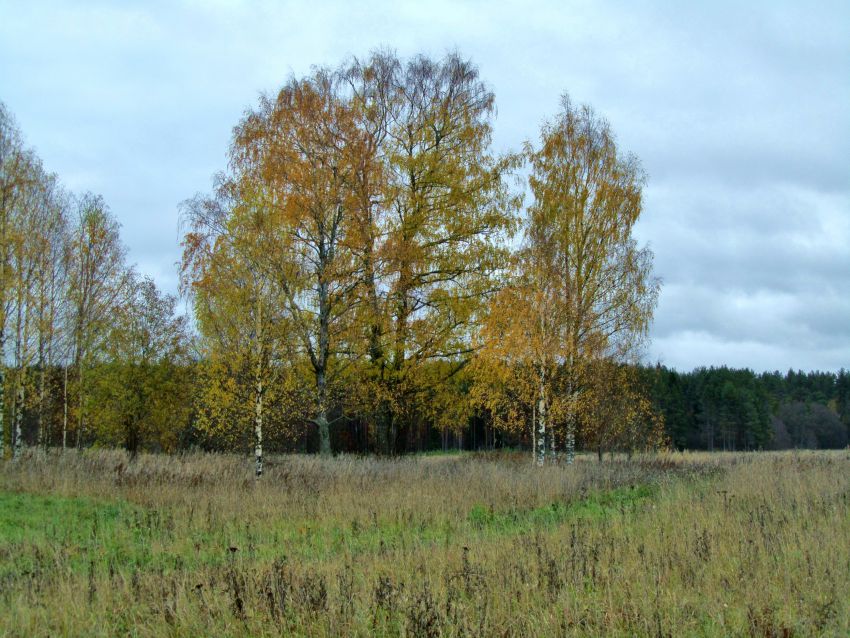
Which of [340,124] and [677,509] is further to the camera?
[340,124]

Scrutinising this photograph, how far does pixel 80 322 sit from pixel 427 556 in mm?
20376

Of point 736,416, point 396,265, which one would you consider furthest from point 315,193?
point 736,416

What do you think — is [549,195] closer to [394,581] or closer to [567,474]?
[567,474]

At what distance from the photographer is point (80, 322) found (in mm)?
22906

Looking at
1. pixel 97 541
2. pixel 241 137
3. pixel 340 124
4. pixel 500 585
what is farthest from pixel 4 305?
pixel 500 585

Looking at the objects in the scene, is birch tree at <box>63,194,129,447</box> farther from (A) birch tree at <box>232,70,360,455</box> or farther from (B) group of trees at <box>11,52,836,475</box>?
(A) birch tree at <box>232,70,360,455</box>

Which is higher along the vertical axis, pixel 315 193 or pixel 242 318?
pixel 315 193

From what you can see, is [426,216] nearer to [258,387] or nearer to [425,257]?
[425,257]

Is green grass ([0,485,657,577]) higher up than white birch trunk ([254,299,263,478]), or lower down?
lower down

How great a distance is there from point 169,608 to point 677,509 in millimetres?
6938

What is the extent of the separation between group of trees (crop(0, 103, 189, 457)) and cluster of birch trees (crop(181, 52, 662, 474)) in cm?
639

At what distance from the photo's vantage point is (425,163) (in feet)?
64.2

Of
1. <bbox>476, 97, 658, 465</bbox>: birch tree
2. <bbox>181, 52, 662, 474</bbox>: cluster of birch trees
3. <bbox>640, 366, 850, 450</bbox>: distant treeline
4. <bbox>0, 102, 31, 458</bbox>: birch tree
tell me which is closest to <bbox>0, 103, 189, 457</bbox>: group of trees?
<bbox>0, 102, 31, 458</bbox>: birch tree

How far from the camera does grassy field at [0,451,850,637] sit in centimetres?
497
